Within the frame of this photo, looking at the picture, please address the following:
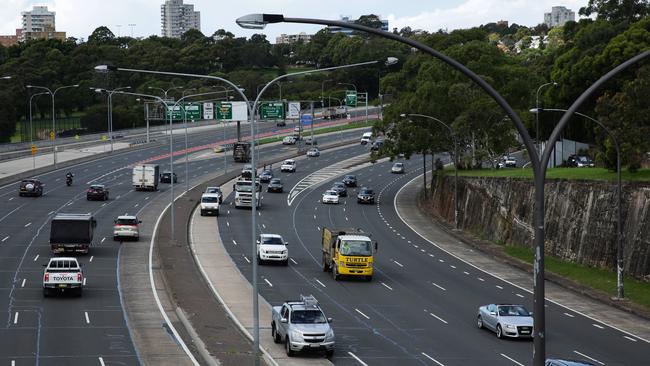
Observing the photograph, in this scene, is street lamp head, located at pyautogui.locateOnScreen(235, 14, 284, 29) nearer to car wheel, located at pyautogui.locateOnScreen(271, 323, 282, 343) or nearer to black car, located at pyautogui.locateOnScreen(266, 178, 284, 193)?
car wheel, located at pyautogui.locateOnScreen(271, 323, 282, 343)

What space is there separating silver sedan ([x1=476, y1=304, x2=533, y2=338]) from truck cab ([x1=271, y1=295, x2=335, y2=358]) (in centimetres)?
761

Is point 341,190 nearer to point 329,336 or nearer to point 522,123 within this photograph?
point 329,336

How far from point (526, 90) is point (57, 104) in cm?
11153

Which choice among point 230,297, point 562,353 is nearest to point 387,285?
point 230,297

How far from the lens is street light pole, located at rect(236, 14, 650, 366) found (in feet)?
55.2

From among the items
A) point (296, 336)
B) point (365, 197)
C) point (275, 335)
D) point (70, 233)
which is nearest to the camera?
point (296, 336)

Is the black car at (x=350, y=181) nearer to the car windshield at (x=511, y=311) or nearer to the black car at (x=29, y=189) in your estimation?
the black car at (x=29, y=189)

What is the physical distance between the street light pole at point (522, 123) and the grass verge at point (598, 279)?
103 ft

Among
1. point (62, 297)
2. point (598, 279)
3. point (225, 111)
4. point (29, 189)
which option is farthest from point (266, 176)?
point (62, 297)

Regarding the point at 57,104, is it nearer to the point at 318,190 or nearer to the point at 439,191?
the point at 318,190

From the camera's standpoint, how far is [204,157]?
140 m

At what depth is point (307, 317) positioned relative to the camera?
36094 millimetres

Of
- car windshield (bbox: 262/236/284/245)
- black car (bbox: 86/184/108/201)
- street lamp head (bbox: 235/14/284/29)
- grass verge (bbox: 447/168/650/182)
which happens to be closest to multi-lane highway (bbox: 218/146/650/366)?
car windshield (bbox: 262/236/284/245)

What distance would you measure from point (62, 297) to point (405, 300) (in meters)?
15.7
